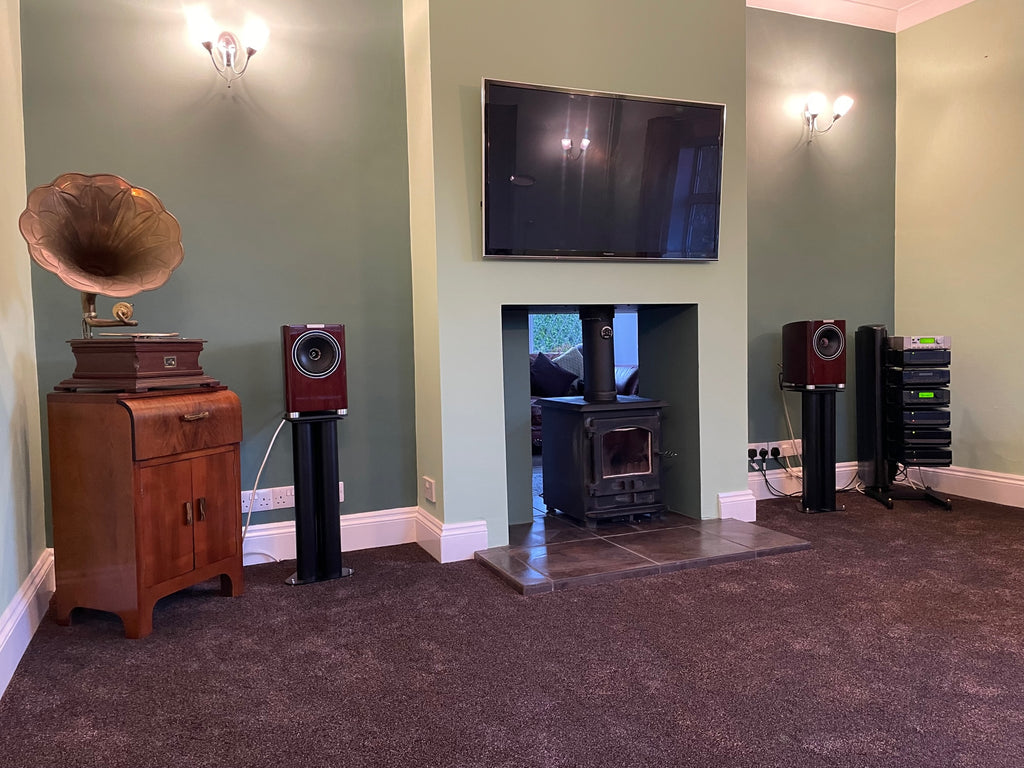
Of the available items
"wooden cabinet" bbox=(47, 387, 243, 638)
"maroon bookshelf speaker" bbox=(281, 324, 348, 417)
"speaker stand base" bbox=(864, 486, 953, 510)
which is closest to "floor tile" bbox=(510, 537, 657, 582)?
"maroon bookshelf speaker" bbox=(281, 324, 348, 417)

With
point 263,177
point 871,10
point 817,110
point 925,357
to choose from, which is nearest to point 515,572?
point 263,177

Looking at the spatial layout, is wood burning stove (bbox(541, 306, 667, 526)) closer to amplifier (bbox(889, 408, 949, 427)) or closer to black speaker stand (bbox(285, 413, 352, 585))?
black speaker stand (bbox(285, 413, 352, 585))

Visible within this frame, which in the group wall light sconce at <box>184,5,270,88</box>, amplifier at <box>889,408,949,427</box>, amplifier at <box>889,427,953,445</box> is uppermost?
wall light sconce at <box>184,5,270,88</box>

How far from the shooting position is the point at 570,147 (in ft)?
10.5

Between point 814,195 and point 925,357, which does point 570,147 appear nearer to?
point 814,195

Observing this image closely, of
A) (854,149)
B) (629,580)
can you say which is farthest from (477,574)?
(854,149)

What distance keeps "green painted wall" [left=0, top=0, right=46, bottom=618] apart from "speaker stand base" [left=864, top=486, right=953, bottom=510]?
4.09 metres

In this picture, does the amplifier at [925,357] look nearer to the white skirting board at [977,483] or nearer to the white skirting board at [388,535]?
the white skirting board at [977,483]

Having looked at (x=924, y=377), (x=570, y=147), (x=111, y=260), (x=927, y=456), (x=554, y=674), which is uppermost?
(x=570, y=147)

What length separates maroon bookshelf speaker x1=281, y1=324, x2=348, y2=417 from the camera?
2.85m

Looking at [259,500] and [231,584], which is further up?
[259,500]

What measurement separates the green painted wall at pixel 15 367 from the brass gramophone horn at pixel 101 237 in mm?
146

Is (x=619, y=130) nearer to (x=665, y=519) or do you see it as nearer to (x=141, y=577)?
(x=665, y=519)

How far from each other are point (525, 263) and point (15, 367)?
2.03 meters
